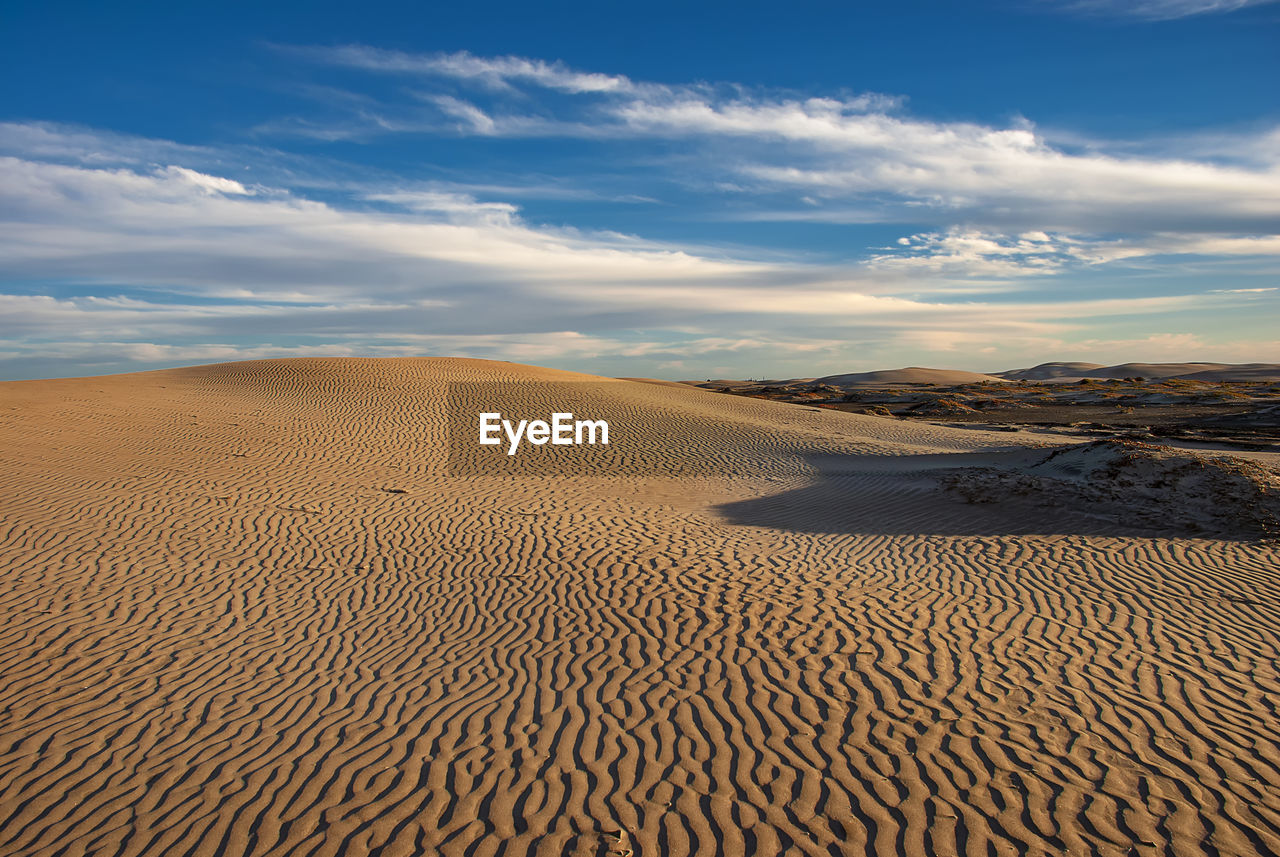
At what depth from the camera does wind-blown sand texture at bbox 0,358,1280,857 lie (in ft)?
14.9

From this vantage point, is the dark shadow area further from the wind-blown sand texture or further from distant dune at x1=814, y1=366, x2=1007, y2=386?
distant dune at x1=814, y1=366, x2=1007, y2=386

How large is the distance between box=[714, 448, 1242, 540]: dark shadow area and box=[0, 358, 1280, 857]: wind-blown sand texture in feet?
0.40

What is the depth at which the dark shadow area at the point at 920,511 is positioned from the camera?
41.0 ft

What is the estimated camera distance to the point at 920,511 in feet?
46.2

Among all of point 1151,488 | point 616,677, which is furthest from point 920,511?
point 616,677

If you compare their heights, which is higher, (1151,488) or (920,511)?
(1151,488)

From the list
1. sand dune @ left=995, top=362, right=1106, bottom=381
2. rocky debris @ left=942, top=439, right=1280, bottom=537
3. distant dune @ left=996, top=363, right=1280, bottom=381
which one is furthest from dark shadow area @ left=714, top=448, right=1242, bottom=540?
sand dune @ left=995, top=362, right=1106, bottom=381

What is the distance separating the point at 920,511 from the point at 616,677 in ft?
31.3

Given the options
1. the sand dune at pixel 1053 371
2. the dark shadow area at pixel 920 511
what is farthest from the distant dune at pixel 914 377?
the dark shadow area at pixel 920 511

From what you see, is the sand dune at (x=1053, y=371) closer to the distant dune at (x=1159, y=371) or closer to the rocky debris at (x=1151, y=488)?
the distant dune at (x=1159, y=371)

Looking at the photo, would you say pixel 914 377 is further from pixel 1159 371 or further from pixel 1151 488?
pixel 1151 488

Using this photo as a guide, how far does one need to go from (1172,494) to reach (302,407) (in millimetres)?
25902

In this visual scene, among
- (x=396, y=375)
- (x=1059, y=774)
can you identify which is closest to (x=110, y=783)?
(x=1059, y=774)

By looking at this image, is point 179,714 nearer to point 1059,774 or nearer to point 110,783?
point 110,783
